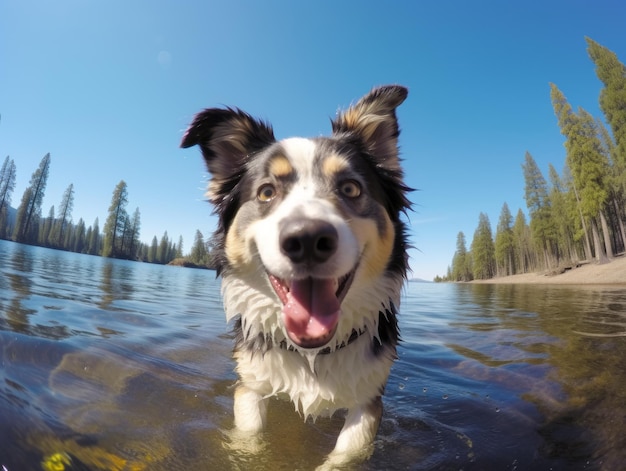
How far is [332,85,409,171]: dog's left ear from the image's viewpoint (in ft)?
12.4

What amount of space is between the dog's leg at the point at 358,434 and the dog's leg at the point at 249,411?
2.16 ft

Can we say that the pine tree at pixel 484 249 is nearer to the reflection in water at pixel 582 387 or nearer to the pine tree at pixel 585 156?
the pine tree at pixel 585 156

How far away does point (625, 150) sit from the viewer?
32.4 m

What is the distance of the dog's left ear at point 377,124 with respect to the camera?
3766 mm

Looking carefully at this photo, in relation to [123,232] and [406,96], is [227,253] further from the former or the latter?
[123,232]

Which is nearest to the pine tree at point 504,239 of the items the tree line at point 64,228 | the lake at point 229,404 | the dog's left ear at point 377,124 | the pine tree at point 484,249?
the pine tree at point 484,249

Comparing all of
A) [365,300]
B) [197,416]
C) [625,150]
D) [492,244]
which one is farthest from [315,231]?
[492,244]

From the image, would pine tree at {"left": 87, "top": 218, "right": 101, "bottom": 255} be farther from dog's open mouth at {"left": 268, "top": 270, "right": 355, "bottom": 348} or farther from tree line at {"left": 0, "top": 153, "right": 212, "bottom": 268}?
dog's open mouth at {"left": 268, "top": 270, "right": 355, "bottom": 348}

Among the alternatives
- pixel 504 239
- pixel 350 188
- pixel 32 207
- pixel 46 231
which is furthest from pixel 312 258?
pixel 504 239

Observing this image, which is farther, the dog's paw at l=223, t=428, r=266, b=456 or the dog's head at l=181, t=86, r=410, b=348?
the dog's paw at l=223, t=428, r=266, b=456

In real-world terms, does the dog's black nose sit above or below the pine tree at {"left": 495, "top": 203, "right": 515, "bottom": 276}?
below

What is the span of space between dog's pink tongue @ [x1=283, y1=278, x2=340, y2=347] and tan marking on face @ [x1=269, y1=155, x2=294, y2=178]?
108 cm

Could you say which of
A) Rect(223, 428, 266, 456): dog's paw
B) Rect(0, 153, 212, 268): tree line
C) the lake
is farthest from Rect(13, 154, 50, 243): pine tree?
Rect(223, 428, 266, 456): dog's paw

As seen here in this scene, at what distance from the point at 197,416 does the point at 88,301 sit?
19.3 ft
